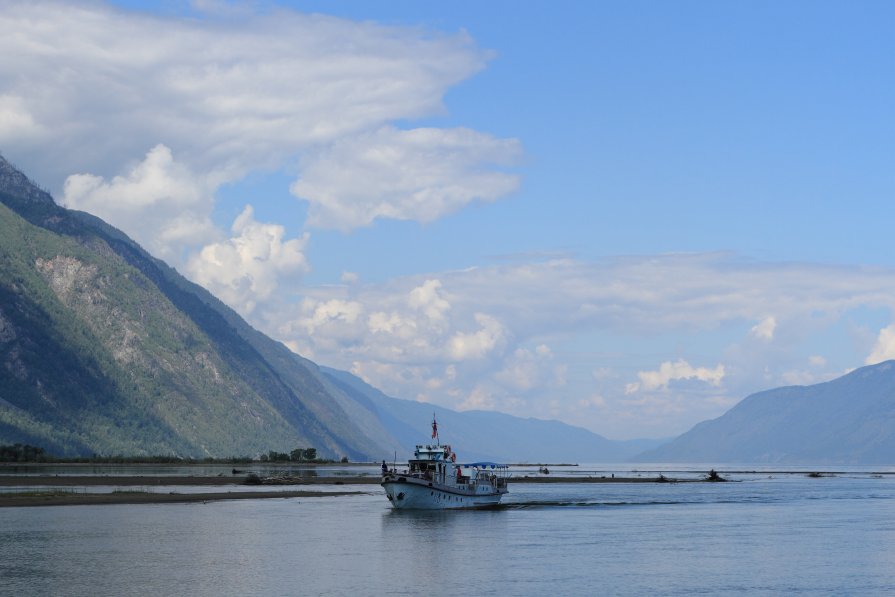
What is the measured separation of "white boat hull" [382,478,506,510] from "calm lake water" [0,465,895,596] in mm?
2114

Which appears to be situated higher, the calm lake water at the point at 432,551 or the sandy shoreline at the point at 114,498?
the sandy shoreline at the point at 114,498

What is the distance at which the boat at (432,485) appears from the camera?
5037 inches

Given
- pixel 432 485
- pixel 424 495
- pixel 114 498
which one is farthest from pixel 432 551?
pixel 114 498

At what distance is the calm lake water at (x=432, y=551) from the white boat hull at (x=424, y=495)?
211 centimetres

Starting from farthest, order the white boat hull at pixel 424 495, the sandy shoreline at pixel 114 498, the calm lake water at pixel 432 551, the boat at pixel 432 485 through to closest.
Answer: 1. the sandy shoreline at pixel 114 498
2. the boat at pixel 432 485
3. the white boat hull at pixel 424 495
4. the calm lake water at pixel 432 551

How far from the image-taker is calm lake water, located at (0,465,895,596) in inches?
2825

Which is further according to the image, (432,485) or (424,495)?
(424,495)

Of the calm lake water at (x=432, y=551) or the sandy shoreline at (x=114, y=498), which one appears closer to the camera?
the calm lake water at (x=432, y=551)

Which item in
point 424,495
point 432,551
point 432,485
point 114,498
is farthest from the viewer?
point 114,498

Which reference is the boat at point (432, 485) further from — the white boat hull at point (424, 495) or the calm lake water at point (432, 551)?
the calm lake water at point (432, 551)

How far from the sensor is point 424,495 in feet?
425

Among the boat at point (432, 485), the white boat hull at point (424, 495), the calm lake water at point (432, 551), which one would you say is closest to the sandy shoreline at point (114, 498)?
the calm lake water at point (432, 551)

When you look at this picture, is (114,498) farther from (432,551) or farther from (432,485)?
(432,551)

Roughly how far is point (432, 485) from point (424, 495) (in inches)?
56.7
